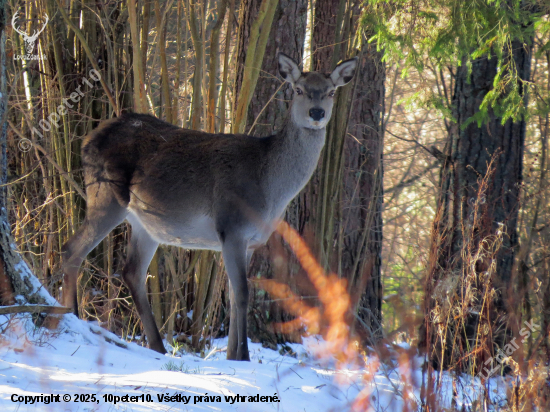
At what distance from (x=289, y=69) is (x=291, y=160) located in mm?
910

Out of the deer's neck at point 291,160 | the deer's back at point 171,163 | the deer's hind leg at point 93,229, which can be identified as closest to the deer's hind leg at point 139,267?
the deer's hind leg at point 93,229

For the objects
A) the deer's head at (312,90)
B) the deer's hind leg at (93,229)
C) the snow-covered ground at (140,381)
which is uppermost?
the deer's head at (312,90)

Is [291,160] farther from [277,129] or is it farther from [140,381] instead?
[140,381]

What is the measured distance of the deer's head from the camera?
5875 millimetres

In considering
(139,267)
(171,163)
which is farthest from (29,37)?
(139,267)

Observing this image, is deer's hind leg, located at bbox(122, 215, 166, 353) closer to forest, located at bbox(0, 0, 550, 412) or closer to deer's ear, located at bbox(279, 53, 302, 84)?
forest, located at bbox(0, 0, 550, 412)

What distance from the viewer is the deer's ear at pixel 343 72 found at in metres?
6.04

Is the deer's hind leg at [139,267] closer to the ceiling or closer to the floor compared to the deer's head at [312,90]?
closer to the floor

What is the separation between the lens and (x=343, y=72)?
6.13 meters

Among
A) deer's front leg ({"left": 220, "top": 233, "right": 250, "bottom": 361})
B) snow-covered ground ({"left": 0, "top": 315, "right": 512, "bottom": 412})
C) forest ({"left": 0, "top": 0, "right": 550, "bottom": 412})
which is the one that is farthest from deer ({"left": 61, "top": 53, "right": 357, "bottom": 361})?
snow-covered ground ({"left": 0, "top": 315, "right": 512, "bottom": 412})

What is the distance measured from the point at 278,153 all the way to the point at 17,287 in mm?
2546

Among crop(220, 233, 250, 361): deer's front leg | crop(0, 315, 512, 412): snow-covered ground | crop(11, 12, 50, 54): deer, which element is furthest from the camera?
crop(11, 12, 50, 54): deer

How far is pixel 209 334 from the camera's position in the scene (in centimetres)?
740
